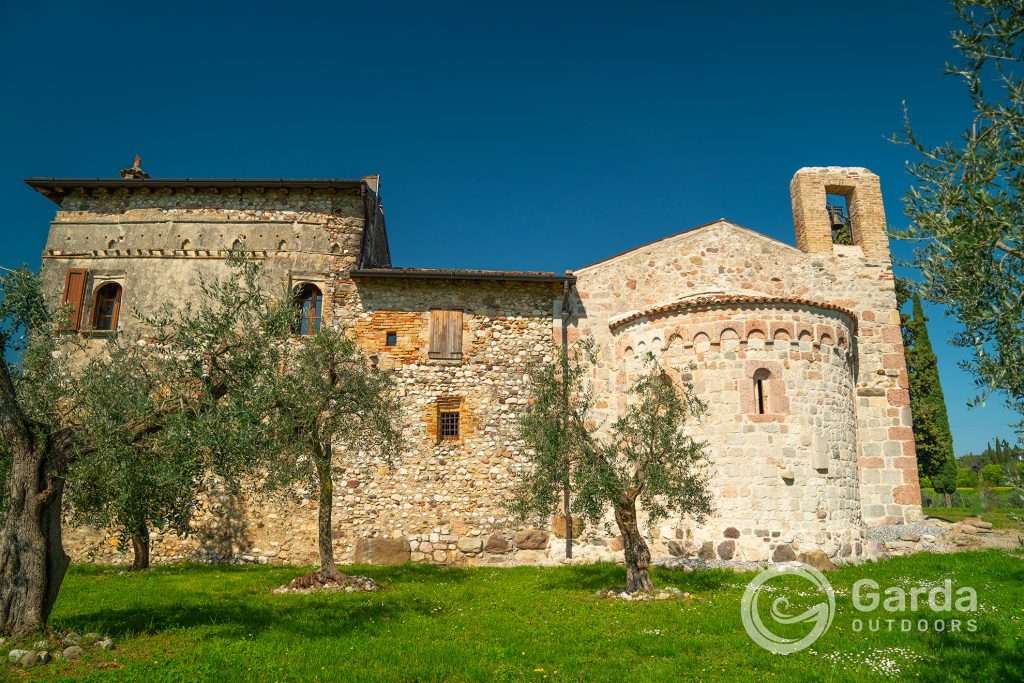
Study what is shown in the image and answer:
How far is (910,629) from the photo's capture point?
8234 millimetres

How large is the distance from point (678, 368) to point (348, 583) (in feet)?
26.9

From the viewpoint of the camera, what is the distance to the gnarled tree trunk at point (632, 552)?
10745mm

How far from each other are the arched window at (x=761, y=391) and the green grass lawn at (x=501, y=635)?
346 centimetres

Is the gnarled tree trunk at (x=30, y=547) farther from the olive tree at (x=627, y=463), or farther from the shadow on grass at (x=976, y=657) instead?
the shadow on grass at (x=976, y=657)

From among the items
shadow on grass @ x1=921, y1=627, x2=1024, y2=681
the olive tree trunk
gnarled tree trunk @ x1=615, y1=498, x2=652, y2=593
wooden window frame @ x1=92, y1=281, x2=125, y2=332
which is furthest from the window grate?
shadow on grass @ x1=921, y1=627, x2=1024, y2=681

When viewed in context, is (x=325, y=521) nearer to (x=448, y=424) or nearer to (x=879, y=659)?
(x=448, y=424)

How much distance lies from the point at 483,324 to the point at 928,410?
19556 mm

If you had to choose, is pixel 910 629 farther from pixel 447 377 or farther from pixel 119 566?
pixel 119 566

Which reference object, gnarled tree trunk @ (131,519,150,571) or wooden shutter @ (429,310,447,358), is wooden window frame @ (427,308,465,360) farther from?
gnarled tree trunk @ (131,519,150,571)

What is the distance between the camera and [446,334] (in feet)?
53.6

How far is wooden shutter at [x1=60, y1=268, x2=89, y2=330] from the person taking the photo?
16062 mm

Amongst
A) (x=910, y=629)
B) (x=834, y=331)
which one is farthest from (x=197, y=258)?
(x=910, y=629)

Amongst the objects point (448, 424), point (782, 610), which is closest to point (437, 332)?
point (448, 424)

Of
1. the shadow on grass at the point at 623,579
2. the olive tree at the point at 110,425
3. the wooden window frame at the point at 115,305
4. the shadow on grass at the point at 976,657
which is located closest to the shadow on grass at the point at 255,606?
the olive tree at the point at 110,425
